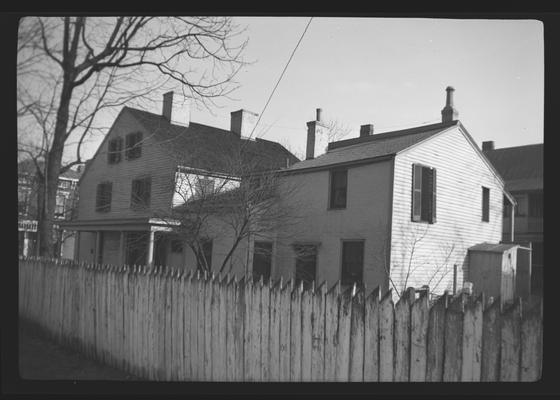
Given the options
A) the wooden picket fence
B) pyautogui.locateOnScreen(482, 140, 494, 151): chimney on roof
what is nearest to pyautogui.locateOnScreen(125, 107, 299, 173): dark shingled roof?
the wooden picket fence

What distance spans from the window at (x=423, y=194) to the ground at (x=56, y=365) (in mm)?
10601

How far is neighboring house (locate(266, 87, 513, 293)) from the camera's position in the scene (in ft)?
44.8

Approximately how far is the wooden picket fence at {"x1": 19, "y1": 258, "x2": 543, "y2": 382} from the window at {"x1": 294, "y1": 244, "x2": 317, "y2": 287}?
919 cm

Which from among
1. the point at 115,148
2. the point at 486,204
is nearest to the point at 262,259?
the point at 486,204

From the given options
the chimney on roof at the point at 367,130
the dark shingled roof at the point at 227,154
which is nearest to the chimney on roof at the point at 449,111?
the chimney on roof at the point at 367,130

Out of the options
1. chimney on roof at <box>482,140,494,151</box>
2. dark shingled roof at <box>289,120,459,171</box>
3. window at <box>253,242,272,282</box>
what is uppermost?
chimney on roof at <box>482,140,494,151</box>

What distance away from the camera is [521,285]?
56.7 feet

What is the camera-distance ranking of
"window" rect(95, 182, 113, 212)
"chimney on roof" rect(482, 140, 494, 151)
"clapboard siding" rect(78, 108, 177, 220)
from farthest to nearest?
"chimney on roof" rect(482, 140, 494, 151)
"window" rect(95, 182, 113, 212)
"clapboard siding" rect(78, 108, 177, 220)

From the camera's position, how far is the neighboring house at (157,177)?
40.3 feet

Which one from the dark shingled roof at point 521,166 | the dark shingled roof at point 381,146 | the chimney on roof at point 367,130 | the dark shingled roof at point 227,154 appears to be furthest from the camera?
the chimney on roof at point 367,130

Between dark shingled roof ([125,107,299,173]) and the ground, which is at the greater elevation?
dark shingled roof ([125,107,299,173])

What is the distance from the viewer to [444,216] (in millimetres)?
15008

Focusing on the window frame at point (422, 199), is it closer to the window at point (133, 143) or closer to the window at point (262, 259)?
the window at point (262, 259)

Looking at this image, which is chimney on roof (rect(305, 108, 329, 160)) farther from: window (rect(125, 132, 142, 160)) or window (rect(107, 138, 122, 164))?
window (rect(107, 138, 122, 164))
